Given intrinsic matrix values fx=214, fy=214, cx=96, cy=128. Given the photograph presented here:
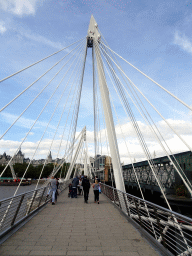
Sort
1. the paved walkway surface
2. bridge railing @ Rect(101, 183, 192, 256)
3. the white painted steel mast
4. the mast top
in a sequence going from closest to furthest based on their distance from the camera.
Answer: bridge railing @ Rect(101, 183, 192, 256)
the paved walkway surface
the white painted steel mast
the mast top

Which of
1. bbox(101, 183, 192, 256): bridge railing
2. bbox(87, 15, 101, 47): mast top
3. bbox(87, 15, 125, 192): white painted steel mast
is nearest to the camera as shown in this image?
bbox(101, 183, 192, 256): bridge railing

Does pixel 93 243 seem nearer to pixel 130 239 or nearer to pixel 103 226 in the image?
pixel 130 239

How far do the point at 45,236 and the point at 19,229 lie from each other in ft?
3.23

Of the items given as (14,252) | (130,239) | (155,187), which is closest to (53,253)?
(14,252)

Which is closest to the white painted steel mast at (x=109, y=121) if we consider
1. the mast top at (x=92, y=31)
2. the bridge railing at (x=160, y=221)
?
the mast top at (x=92, y=31)

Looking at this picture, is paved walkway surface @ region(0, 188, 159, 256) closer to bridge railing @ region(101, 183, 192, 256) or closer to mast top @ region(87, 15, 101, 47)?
bridge railing @ region(101, 183, 192, 256)

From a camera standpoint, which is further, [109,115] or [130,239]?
[109,115]

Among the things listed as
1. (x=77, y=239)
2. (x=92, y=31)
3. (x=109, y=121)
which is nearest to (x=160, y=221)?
(x=77, y=239)

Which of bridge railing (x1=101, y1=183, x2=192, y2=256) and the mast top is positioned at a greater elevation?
the mast top

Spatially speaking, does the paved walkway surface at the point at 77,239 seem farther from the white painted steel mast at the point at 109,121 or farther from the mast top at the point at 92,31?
the mast top at the point at 92,31

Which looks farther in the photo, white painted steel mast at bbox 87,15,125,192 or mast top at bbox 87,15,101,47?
mast top at bbox 87,15,101,47

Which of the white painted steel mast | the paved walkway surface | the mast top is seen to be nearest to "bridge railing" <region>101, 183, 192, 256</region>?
the paved walkway surface

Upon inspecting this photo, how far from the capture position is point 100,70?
12273 millimetres

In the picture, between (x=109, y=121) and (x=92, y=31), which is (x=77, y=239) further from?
(x=92, y=31)
